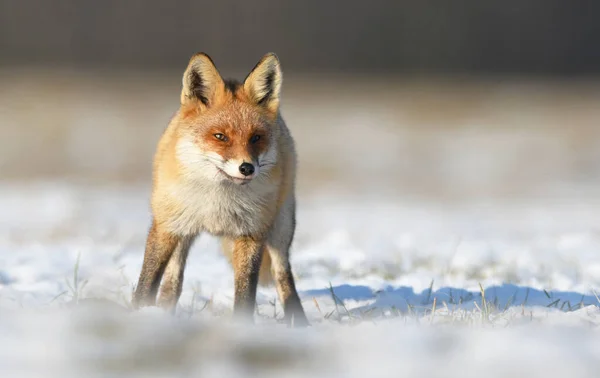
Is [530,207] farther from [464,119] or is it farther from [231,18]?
[231,18]

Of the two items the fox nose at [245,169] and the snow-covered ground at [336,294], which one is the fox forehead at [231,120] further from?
the snow-covered ground at [336,294]

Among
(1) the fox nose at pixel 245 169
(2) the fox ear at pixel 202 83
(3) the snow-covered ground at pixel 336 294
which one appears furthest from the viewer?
(2) the fox ear at pixel 202 83

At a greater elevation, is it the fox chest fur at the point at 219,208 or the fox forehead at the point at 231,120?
the fox forehead at the point at 231,120

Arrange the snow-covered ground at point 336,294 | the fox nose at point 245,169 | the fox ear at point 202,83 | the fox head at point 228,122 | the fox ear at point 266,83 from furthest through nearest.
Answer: the fox ear at point 266,83 → the fox ear at point 202,83 → the fox head at point 228,122 → the fox nose at point 245,169 → the snow-covered ground at point 336,294

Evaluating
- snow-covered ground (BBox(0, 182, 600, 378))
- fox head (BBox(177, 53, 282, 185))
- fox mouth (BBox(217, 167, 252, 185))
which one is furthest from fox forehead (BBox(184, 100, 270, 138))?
snow-covered ground (BBox(0, 182, 600, 378))

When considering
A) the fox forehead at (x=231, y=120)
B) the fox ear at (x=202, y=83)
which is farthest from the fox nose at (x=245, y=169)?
the fox ear at (x=202, y=83)

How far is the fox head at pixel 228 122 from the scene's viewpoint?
4.42 m

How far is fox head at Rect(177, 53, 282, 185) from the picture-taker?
4422 millimetres

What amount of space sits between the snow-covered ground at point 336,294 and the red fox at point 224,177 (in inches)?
11.2

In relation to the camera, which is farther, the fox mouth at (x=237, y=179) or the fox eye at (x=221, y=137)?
the fox eye at (x=221, y=137)

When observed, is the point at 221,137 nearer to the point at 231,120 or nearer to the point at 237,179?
the point at 231,120

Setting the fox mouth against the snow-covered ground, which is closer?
the snow-covered ground

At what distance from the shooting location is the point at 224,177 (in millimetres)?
4469

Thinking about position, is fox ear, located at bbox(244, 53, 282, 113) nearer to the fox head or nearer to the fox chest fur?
the fox head
